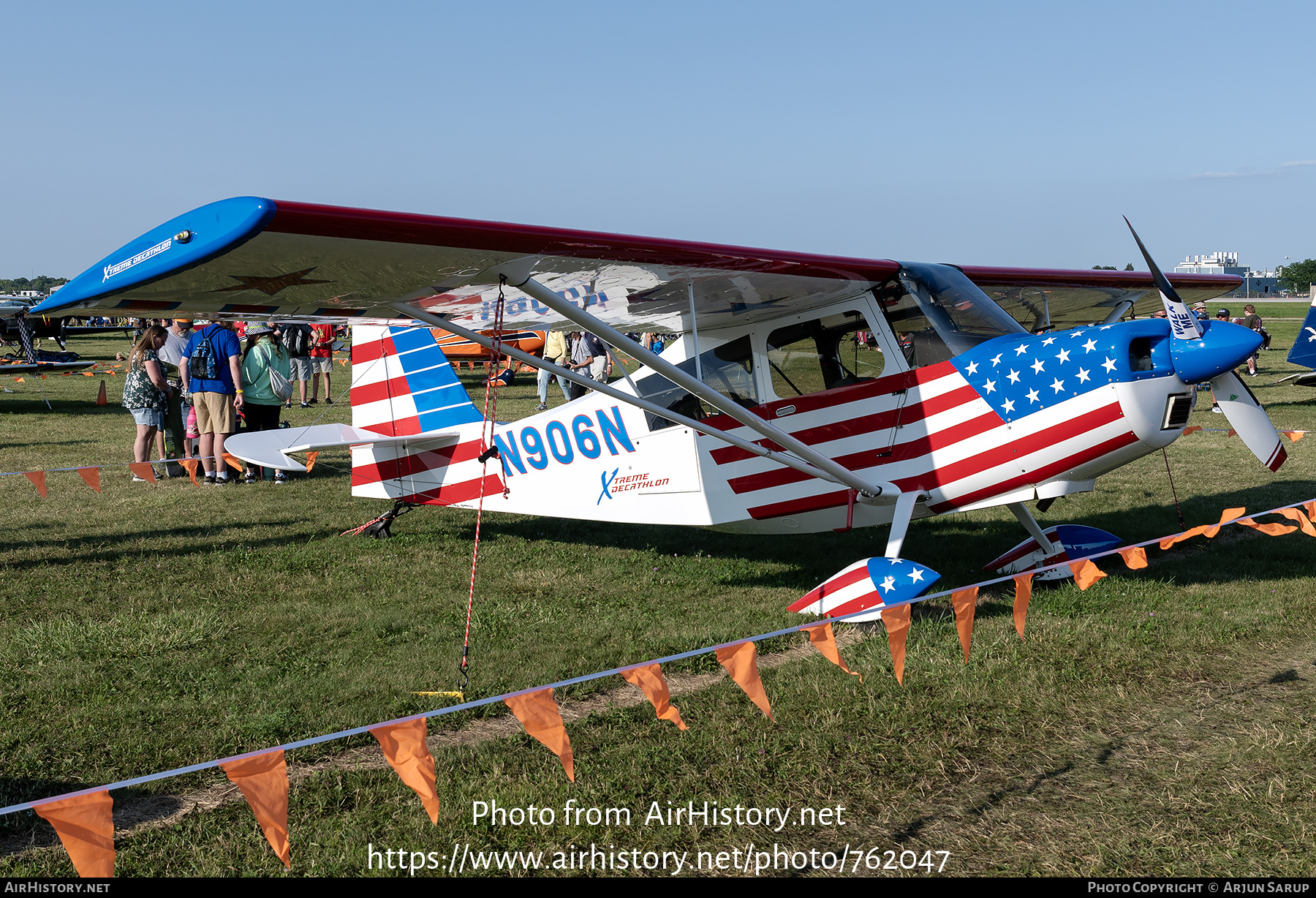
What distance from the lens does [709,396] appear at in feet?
17.8

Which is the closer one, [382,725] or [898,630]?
[382,725]

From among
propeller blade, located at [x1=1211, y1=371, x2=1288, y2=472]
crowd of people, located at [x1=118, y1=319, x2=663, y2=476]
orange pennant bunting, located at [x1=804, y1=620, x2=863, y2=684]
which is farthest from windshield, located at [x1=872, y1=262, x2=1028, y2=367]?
crowd of people, located at [x1=118, y1=319, x2=663, y2=476]

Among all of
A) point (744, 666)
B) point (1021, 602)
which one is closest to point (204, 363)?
point (744, 666)

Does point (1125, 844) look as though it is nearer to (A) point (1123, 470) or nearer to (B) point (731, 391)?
(B) point (731, 391)

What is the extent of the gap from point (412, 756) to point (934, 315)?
434 centimetres

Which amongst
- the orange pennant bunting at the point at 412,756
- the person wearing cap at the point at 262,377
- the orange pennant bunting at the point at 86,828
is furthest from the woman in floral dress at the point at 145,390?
the orange pennant bunting at the point at 86,828

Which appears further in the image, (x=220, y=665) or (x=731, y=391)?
(x=731, y=391)

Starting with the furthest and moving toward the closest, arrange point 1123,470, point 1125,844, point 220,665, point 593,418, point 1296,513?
point 1123,470 → point 593,418 → point 1296,513 → point 220,665 → point 1125,844

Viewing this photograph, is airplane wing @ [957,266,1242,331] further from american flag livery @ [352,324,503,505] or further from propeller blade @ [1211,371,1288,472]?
american flag livery @ [352,324,503,505]

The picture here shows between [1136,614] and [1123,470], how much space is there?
670 cm

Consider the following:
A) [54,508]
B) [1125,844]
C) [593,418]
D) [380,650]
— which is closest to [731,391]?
[593,418]

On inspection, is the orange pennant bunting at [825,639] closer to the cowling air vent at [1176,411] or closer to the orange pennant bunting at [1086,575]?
the orange pennant bunting at [1086,575]

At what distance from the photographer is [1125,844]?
325 cm

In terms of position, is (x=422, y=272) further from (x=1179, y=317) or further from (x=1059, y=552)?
(x=1059, y=552)
